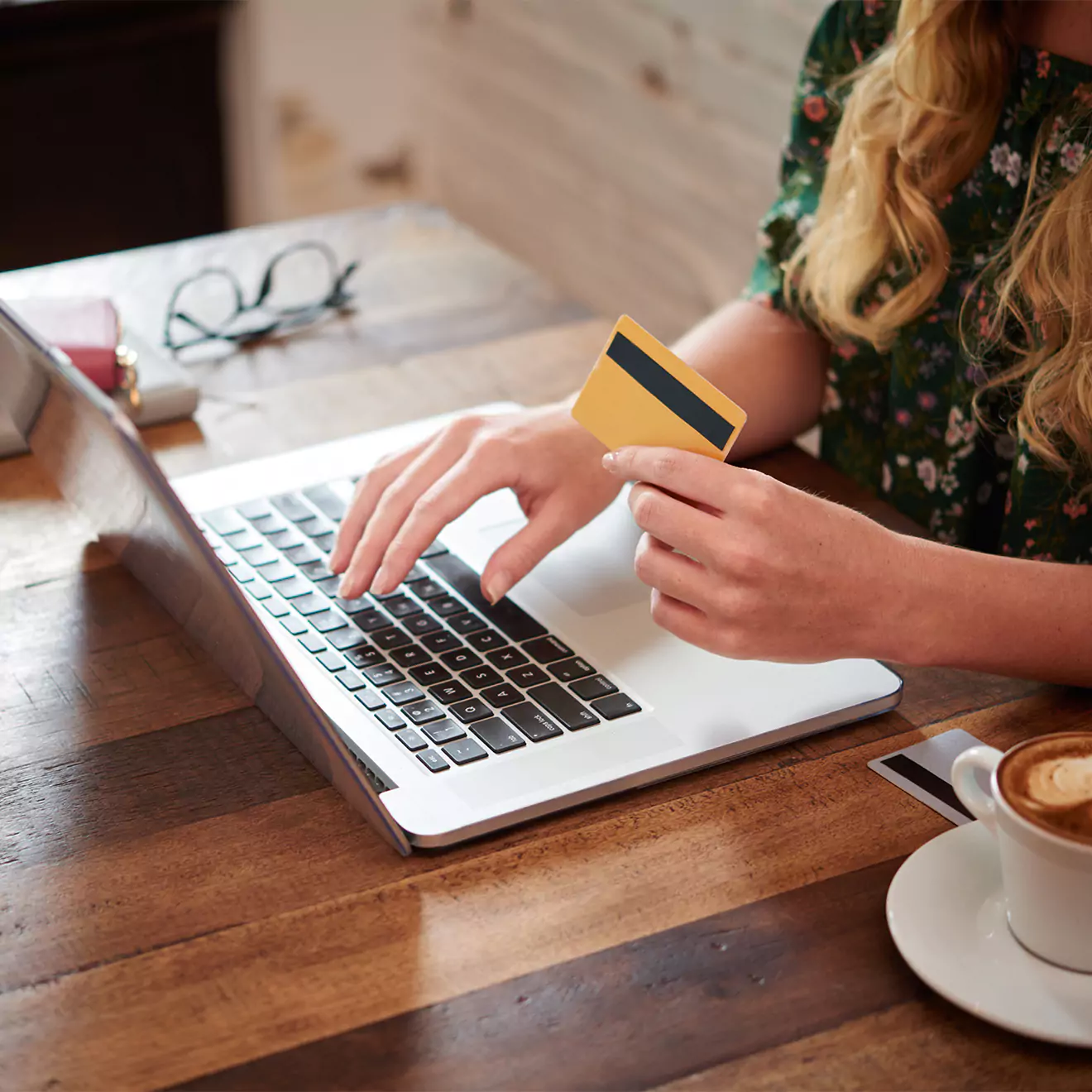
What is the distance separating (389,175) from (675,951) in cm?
287

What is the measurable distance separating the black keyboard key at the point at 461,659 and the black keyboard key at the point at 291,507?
0.70 ft

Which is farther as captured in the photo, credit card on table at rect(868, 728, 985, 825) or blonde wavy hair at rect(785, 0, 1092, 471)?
blonde wavy hair at rect(785, 0, 1092, 471)

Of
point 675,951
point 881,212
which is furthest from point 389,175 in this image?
point 675,951

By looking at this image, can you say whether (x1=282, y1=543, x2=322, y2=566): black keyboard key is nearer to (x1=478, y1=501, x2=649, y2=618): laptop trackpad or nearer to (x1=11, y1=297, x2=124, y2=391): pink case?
(x1=478, y1=501, x2=649, y2=618): laptop trackpad

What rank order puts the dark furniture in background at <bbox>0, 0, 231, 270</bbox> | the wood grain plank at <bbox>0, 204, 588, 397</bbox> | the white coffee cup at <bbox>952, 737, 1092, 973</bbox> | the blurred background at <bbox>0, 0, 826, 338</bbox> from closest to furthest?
1. the white coffee cup at <bbox>952, 737, 1092, 973</bbox>
2. the wood grain plank at <bbox>0, 204, 588, 397</bbox>
3. the blurred background at <bbox>0, 0, 826, 338</bbox>
4. the dark furniture in background at <bbox>0, 0, 231, 270</bbox>

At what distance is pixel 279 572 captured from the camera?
0.91 meters

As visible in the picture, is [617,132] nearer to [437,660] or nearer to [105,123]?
[105,123]

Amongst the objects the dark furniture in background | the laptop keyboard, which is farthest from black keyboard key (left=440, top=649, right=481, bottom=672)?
the dark furniture in background

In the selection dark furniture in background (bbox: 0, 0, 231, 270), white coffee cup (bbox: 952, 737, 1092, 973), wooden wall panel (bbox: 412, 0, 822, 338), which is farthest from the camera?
dark furniture in background (bbox: 0, 0, 231, 270)

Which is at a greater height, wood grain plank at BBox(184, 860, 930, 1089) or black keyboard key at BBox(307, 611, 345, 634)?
black keyboard key at BBox(307, 611, 345, 634)

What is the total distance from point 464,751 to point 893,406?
0.58 m

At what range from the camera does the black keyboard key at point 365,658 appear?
0.81 m

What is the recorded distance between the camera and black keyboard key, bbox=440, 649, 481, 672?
81 centimetres

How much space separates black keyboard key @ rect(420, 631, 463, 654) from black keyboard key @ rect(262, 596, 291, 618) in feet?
0.31
